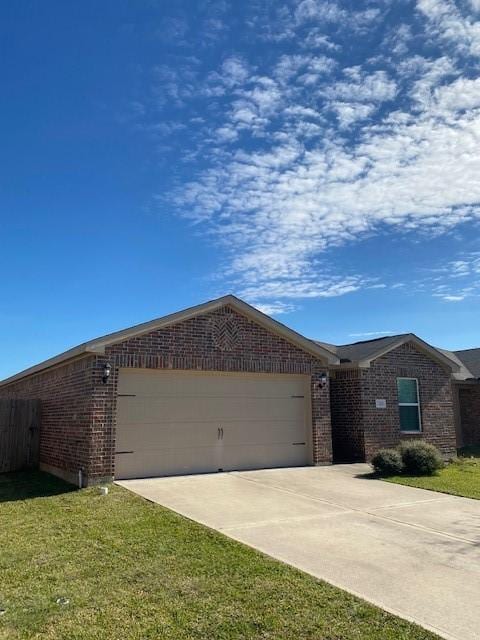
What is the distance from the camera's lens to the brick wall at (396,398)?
14.6 metres

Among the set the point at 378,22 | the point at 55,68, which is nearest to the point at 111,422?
the point at 55,68

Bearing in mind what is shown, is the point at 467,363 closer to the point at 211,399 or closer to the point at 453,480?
the point at 453,480

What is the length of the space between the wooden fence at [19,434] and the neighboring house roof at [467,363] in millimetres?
14503

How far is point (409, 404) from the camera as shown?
15.6 metres

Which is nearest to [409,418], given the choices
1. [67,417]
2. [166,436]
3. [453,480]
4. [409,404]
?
[409,404]

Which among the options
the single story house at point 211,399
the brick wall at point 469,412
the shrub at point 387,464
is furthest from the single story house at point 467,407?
the shrub at point 387,464

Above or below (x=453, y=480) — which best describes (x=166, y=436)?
above

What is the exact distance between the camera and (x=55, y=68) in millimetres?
9797

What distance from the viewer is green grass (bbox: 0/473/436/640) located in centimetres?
389

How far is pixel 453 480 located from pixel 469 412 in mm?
9631

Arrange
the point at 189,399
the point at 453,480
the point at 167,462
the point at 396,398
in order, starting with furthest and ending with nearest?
the point at 396,398
the point at 189,399
the point at 453,480
the point at 167,462

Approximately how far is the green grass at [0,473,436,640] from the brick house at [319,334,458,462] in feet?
27.9

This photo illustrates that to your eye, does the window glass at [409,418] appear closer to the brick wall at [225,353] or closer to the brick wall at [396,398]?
the brick wall at [396,398]

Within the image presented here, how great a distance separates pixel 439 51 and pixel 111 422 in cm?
958
